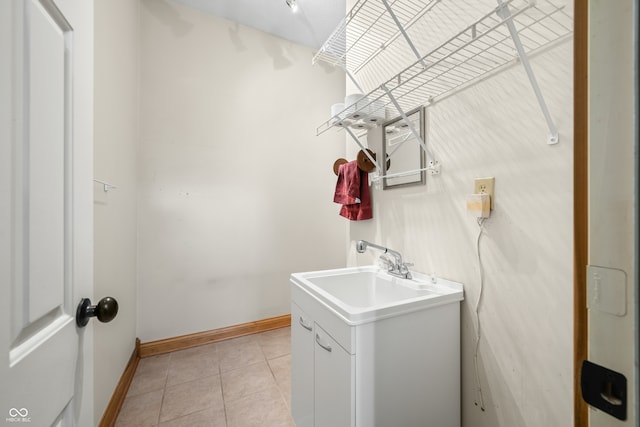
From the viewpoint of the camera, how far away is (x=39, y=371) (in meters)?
0.44

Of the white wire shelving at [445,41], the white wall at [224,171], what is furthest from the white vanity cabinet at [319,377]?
the white wall at [224,171]

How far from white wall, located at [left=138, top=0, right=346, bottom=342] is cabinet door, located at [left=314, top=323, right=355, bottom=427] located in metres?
1.51

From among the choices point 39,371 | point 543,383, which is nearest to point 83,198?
point 39,371

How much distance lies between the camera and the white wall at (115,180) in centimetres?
125

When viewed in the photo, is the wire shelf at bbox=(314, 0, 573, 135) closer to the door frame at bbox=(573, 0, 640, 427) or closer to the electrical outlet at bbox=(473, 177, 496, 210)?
the door frame at bbox=(573, 0, 640, 427)

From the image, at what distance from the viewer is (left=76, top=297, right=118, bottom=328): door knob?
590 mm

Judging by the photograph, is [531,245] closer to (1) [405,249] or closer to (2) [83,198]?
(1) [405,249]

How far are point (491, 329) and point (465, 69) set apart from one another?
1.06m

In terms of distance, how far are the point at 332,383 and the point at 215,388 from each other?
3.77 feet

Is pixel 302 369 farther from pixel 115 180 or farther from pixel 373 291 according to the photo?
pixel 115 180

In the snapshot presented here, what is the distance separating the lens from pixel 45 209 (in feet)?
1.61

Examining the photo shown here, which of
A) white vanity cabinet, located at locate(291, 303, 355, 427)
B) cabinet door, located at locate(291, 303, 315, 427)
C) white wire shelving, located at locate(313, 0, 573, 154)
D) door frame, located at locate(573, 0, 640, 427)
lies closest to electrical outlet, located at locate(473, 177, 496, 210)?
white wire shelving, located at locate(313, 0, 573, 154)
